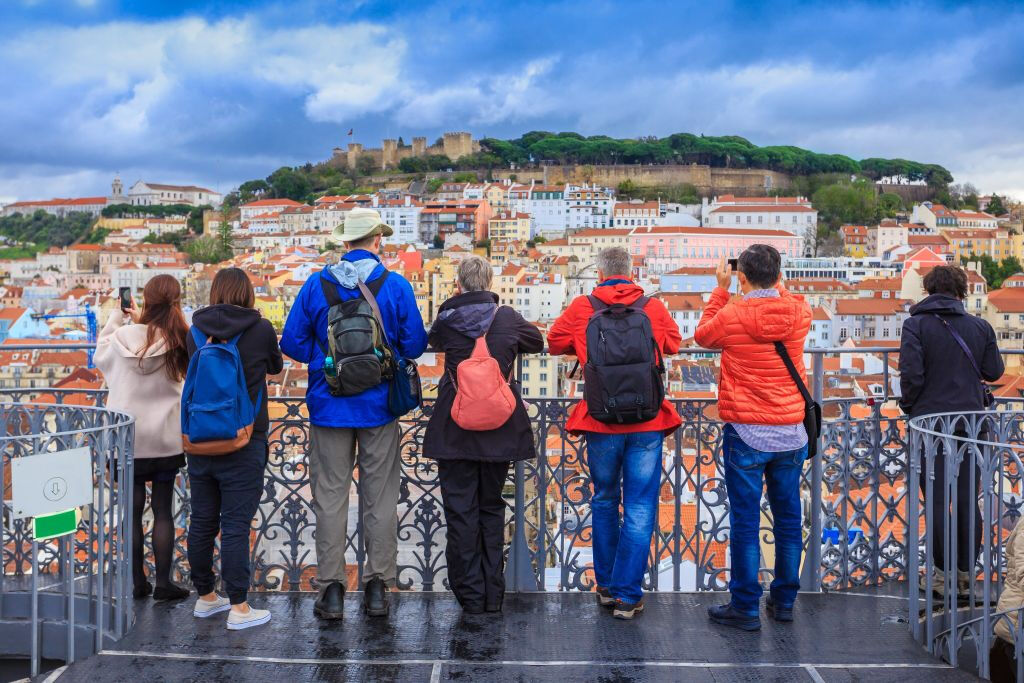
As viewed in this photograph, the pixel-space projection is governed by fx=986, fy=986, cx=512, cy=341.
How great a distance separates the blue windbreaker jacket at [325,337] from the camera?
2.95 metres

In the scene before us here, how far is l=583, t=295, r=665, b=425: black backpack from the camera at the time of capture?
2.85 meters

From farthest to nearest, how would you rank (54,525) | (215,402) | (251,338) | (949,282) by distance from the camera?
(949,282), (251,338), (215,402), (54,525)

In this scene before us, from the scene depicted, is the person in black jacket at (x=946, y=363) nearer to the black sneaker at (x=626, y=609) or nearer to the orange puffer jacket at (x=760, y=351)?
the orange puffer jacket at (x=760, y=351)

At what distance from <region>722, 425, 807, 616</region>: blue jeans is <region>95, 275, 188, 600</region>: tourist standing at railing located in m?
1.73

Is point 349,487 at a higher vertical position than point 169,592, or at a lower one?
higher

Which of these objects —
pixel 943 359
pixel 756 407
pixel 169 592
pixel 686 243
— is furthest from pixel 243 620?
pixel 686 243

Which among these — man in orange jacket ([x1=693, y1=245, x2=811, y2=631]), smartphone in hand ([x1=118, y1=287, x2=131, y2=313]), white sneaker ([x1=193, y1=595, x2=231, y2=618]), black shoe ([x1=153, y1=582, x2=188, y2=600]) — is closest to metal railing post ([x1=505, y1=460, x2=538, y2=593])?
man in orange jacket ([x1=693, y1=245, x2=811, y2=631])

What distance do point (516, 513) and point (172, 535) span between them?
Result: 1.12 metres

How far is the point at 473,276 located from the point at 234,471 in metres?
0.91

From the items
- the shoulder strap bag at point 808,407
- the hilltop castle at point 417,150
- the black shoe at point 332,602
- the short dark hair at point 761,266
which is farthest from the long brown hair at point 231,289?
the hilltop castle at point 417,150

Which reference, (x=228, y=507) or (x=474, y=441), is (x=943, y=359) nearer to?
(x=474, y=441)

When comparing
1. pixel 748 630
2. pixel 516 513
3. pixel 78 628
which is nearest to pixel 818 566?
pixel 748 630

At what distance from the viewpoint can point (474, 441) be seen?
9.70ft

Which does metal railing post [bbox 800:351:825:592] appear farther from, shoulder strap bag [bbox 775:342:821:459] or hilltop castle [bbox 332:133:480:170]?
hilltop castle [bbox 332:133:480:170]
